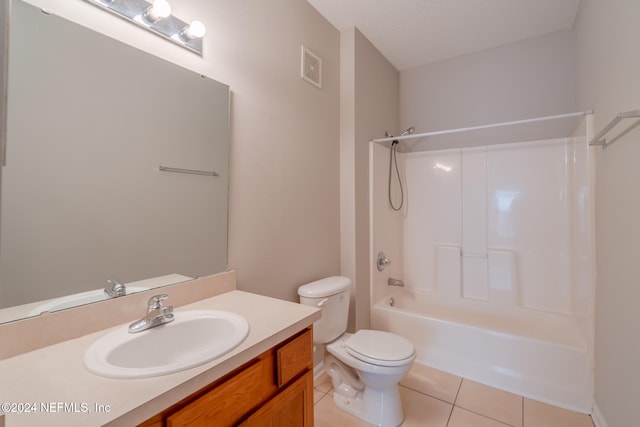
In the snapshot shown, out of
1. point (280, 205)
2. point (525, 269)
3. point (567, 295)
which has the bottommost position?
point (567, 295)

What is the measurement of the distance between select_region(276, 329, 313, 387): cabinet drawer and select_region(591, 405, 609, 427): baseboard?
1671 mm

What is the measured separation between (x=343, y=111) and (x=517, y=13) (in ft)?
4.76

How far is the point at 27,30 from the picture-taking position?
34.5 inches

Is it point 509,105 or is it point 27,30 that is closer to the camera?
point 27,30

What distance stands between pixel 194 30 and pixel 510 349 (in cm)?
260

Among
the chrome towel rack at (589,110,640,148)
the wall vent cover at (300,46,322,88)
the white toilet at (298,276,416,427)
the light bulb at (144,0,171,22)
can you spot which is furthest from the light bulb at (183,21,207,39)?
the chrome towel rack at (589,110,640,148)

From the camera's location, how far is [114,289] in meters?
1.05

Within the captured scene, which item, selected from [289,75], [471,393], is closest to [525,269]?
[471,393]

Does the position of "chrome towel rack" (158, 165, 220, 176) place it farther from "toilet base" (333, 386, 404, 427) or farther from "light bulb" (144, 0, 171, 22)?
"toilet base" (333, 386, 404, 427)

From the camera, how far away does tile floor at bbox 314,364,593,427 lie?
5.37 feet

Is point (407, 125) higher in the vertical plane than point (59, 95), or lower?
higher

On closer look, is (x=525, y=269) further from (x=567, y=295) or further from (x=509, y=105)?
(x=509, y=105)

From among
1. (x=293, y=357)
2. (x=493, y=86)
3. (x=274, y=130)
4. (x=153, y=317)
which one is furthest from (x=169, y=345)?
(x=493, y=86)

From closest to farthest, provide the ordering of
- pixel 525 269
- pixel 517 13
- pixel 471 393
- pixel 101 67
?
pixel 101 67 < pixel 471 393 < pixel 517 13 < pixel 525 269
